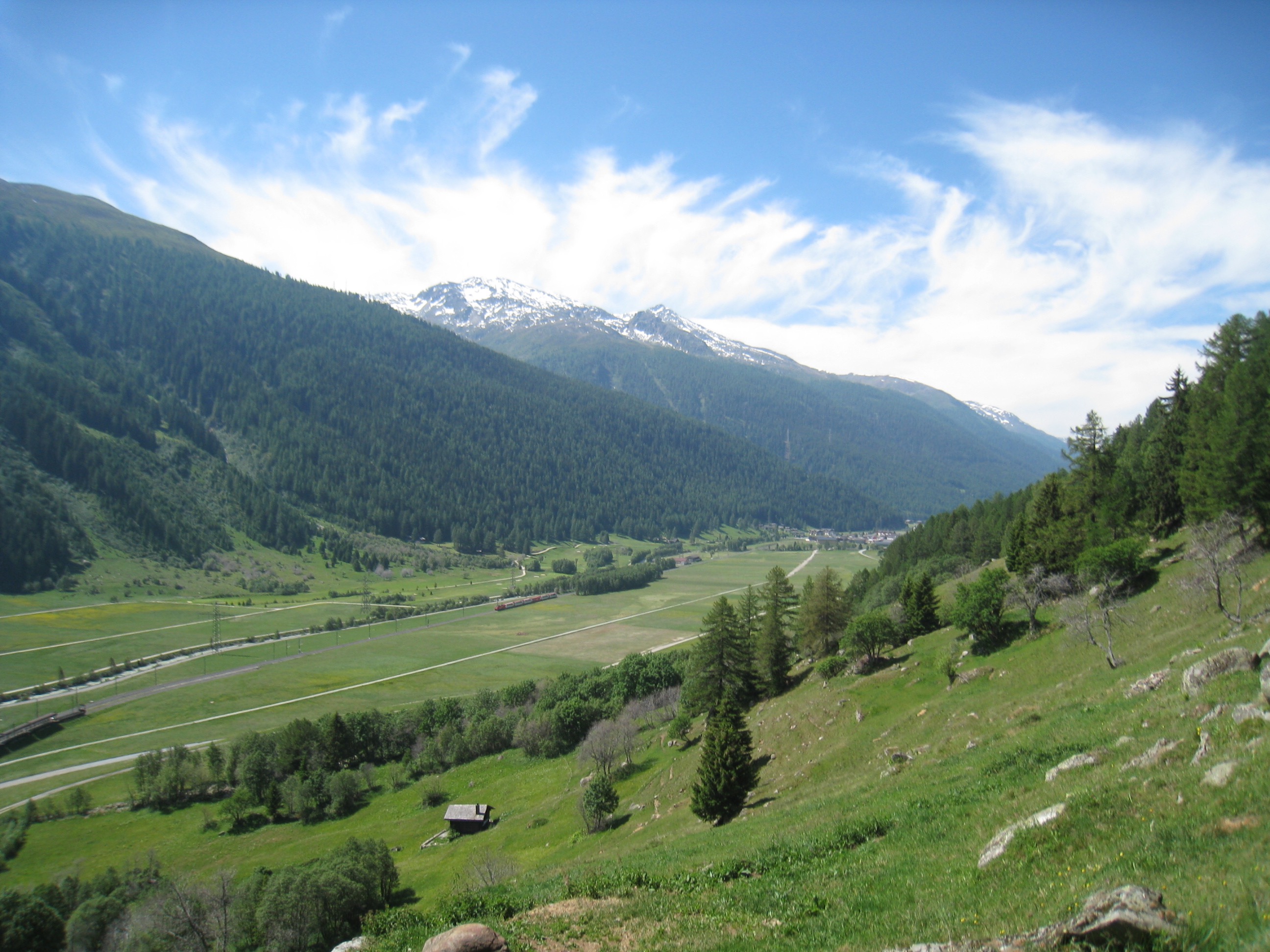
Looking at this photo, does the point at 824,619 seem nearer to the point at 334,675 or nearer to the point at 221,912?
the point at 221,912

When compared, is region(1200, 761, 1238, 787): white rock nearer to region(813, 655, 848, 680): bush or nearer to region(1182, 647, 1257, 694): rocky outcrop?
region(1182, 647, 1257, 694): rocky outcrop

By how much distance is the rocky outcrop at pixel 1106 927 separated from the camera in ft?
23.5

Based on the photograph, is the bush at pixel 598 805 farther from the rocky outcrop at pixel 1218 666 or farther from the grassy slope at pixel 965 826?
the rocky outcrop at pixel 1218 666

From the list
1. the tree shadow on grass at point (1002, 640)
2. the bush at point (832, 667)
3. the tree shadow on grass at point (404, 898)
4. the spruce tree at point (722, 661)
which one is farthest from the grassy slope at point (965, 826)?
the spruce tree at point (722, 661)

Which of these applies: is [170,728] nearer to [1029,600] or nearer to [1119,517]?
[1029,600]

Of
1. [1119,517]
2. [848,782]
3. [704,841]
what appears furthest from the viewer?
[1119,517]

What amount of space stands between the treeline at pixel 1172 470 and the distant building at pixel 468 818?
58.7 m

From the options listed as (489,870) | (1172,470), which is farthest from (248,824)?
(1172,470)

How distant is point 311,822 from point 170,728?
44.4 meters

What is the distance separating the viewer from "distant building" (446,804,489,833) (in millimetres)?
59406

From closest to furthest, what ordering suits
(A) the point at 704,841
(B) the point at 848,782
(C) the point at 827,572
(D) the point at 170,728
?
(A) the point at 704,841 → (B) the point at 848,782 → (C) the point at 827,572 → (D) the point at 170,728

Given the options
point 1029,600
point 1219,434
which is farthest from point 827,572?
point 1219,434

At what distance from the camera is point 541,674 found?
11694cm

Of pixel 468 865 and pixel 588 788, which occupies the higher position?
pixel 588 788
